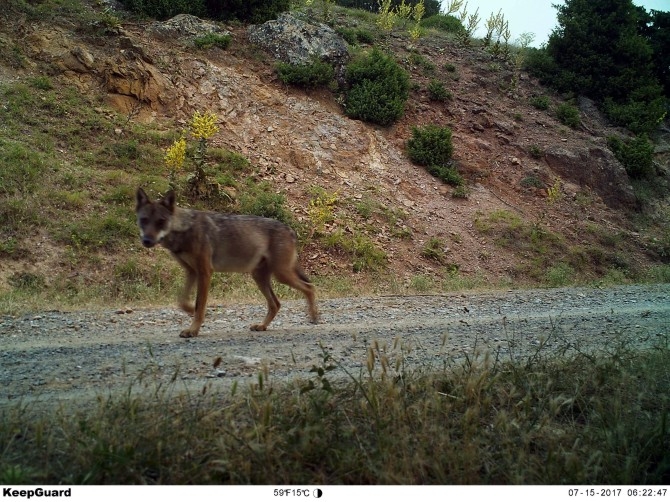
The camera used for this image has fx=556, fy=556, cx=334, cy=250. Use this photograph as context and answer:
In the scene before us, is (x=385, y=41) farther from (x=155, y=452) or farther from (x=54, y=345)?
(x=155, y=452)

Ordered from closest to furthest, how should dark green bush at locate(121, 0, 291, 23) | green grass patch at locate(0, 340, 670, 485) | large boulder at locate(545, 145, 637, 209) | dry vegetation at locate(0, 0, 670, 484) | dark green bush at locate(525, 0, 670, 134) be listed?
1. green grass patch at locate(0, 340, 670, 485)
2. dry vegetation at locate(0, 0, 670, 484)
3. dark green bush at locate(121, 0, 291, 23)
4. large boulder at locate(545, 145, 637, 209)
5. dark green bush at locate(525, 0, 670, 134)

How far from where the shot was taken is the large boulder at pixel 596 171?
80.8 ft

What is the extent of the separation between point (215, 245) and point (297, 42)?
54.5ft

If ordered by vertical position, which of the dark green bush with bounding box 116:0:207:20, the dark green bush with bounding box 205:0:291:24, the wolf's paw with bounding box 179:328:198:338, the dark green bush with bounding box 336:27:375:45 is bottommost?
the wolf's paw with bounding box 179:328:198:338

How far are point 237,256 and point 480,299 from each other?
6.15 meters

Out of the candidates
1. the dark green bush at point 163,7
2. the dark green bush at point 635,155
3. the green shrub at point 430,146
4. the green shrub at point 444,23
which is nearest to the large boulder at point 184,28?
the dark green bush at point 163,7

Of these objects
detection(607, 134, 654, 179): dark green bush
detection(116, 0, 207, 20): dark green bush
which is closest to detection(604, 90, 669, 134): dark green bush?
detection(607, 134, 654, 179): dark green bush

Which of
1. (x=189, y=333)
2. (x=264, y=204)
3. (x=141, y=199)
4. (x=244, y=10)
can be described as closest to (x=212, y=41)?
(x=244, y=10)

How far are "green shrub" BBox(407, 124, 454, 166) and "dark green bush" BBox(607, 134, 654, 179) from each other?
385 inches

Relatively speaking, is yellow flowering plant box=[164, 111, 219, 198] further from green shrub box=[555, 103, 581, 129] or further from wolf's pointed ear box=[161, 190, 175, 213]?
green shrub box=[555, 103, 581, 129]

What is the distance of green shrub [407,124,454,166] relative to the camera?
71.8ft

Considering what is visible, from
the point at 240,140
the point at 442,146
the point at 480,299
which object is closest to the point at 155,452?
the point at 480,299

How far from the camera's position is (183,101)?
62.2 feet
